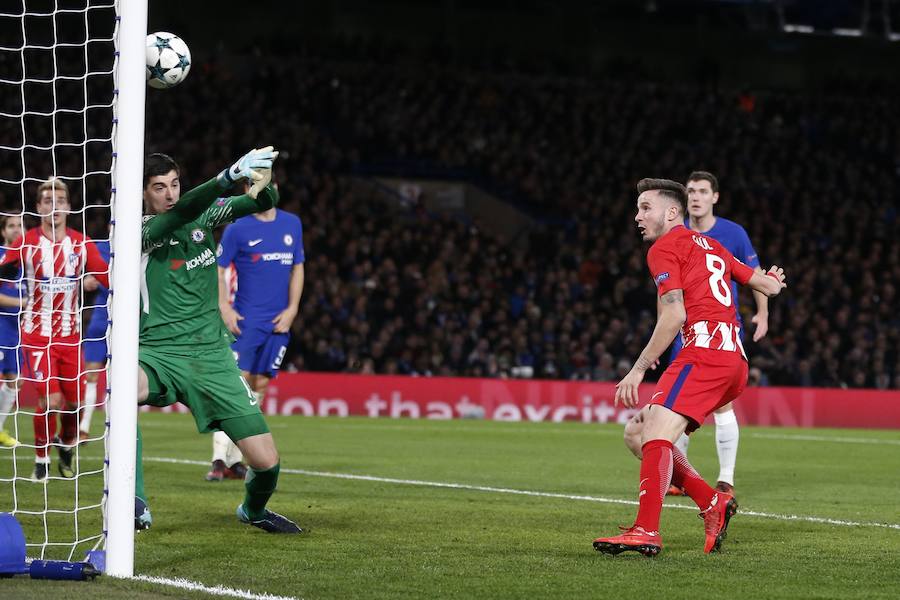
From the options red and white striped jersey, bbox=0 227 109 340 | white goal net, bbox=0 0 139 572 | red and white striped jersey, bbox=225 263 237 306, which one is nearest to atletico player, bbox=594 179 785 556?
white goal net, bbox=0 0 139 572

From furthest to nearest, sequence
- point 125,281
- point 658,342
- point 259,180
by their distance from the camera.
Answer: point 658,342
point 259,180
point 125,281

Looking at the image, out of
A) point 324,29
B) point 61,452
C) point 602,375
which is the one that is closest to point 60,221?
point 61,452

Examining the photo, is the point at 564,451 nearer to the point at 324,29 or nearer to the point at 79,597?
the point at 79,597

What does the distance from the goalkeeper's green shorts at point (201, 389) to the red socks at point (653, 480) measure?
2007mm

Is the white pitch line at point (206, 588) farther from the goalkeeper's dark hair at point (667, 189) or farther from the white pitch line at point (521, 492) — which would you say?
the white pitch line at point (521, 492)

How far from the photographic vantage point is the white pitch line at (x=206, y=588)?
16.9 ft

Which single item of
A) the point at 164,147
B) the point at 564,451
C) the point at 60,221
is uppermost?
the point at 164,147

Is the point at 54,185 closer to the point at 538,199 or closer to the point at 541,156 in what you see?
the point at 538,199

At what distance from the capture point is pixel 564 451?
14.6 metres

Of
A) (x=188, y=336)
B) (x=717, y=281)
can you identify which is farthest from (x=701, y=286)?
(x=188, y=336)

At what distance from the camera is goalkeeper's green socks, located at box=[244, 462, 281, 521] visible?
700cm

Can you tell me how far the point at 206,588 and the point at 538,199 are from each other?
2555 cm

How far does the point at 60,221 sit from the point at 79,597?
5.25 metres

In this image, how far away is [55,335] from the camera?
33.4ft
